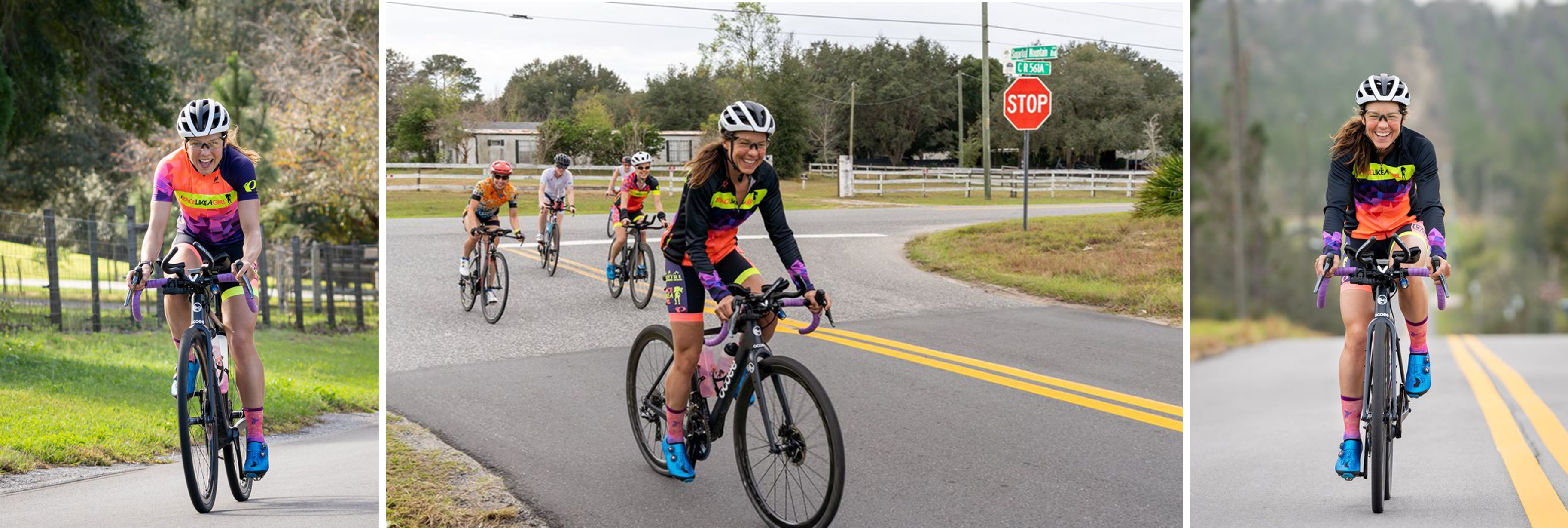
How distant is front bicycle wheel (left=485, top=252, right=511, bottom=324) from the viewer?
6801mm

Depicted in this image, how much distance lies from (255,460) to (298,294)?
12.0 meters

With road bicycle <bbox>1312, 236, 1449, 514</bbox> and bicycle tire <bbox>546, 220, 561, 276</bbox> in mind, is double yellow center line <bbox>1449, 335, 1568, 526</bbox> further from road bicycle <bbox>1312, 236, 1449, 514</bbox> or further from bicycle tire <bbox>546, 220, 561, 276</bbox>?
bicycle tire <bbox>546, 220, 561, 276</bbox>

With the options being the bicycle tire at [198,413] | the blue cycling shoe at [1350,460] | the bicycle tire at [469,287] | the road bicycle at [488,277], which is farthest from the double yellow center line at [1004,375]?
the bicycle tire at [198,413]

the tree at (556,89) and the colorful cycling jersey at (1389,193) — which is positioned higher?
the tree at (556,89)

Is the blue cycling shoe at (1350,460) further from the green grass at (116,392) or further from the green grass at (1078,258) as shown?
the green grass at (116,392)

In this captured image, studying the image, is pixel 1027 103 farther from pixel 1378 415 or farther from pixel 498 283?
pixel 498 283

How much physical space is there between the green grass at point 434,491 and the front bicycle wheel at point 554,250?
60.2 inches

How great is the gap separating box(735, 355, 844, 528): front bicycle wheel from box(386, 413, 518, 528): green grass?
93 cm

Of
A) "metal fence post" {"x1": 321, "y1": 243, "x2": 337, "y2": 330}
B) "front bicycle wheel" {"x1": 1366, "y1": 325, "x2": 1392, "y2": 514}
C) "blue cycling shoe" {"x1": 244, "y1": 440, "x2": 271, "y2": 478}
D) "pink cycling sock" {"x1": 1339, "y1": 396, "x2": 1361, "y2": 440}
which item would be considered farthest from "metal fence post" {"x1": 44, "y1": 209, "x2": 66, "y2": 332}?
"front bicycle wheel" {"x1": 1366, "y1": 325, "x2": 1392, "y2": 514}

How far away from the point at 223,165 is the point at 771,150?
223cm

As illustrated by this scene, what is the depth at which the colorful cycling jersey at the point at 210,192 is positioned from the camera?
4535 mm

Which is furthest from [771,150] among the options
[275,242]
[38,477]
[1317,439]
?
[275,242]

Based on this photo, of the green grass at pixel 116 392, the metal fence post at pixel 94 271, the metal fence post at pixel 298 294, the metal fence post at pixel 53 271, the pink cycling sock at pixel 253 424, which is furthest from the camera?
the metal fence post at pixel 298 294

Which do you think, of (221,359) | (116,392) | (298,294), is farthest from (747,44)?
(298,294)
